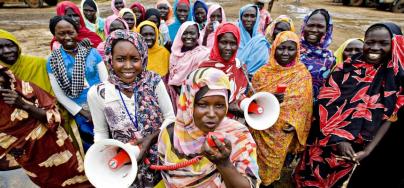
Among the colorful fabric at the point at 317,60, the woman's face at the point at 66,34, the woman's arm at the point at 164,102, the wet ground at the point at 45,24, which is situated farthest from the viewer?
the wet ground at the point at 45,24

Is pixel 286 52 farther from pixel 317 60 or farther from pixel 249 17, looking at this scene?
pixel 249 17

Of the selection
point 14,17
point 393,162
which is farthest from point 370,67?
point 14,17

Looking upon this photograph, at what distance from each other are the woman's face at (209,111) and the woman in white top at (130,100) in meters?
0.39

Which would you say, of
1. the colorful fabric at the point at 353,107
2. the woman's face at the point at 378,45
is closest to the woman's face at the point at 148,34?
the colorful fabric at the point at 353,107

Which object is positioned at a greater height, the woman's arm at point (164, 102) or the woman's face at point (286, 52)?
the woman's face at point (286, 52)

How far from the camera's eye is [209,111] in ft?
5.09

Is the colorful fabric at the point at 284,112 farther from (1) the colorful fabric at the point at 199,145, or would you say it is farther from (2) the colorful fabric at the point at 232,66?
(1) the colorful fabric at the point at 199,145

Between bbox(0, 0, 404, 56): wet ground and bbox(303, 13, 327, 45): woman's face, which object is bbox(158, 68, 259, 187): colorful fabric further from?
bbox(0, 0, 404, 56): wet ground

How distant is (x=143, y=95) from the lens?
1.99 m

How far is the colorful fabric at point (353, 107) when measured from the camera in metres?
2.26

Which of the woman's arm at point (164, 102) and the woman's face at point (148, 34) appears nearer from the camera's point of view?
the woman's arm at point (164, 102)

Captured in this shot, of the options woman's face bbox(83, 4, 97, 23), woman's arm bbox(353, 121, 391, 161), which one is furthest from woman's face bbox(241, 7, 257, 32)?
woman's face bbox(83, 4, 97, 23)

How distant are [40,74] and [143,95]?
1280 mm

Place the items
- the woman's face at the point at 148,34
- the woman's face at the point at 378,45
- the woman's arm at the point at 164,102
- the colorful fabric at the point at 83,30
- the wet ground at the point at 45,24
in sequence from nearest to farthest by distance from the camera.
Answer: the woman's arm at the point at 164,102
the woman's face at the point at 378,45
the woman's face at the point at 148,34
the colorful fabric at the point at 83,30
the wet ground at the point at 45,24
